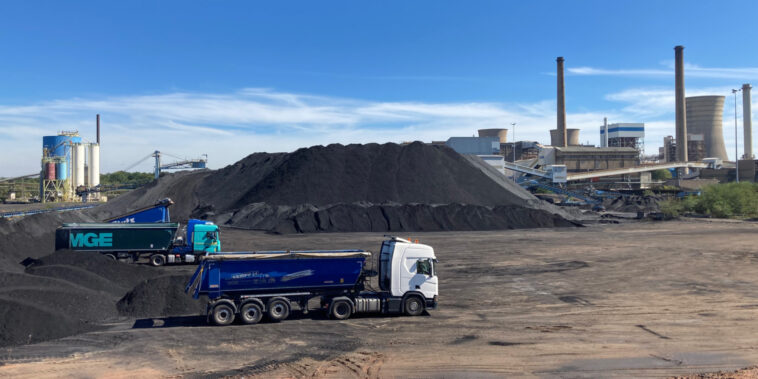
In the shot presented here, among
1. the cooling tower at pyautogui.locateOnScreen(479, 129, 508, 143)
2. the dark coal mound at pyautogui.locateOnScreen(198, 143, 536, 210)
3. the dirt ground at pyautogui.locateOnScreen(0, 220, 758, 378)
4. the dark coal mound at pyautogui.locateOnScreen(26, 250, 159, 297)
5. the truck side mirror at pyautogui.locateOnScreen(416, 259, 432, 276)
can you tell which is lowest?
the dirt ground at pyautogui.locateOnScreen(0, 220, 758, 378)

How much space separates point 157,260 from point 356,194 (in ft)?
93.0

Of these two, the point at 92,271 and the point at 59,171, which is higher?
the point at 59,171

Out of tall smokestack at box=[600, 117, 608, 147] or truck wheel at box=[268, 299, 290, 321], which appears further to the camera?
tall smokestack at box=[600, 117, 608, 147]

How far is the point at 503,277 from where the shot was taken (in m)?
23.6

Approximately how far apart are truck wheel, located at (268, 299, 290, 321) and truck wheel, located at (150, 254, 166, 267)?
14639mm

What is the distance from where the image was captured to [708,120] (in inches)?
4690

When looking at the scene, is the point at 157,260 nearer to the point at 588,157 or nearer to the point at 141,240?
the point at 141,240

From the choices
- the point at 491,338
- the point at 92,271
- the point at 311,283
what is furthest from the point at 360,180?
the point at 491,338

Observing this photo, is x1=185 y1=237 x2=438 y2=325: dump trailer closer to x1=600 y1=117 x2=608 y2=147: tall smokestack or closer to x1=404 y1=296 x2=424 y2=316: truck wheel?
x1=404 y1=296 x2=424 y2=316: truck wheel

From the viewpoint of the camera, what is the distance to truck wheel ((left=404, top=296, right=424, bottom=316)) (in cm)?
1606

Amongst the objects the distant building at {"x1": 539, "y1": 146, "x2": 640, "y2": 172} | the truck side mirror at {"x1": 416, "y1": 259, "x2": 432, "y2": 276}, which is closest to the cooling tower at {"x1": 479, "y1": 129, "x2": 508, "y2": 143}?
the distant building at {"x1": 539, "y1": 146, "x2": 640, "y2": 172}

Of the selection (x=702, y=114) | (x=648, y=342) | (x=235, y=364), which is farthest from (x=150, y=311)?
(x=702, y=114)

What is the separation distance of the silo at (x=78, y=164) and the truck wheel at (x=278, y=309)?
97099 mm

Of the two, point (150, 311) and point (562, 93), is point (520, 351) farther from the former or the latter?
point (562, 93)
